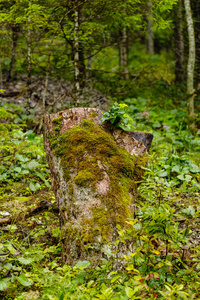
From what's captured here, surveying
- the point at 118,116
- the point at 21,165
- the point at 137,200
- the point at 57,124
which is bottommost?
the point at 21,165

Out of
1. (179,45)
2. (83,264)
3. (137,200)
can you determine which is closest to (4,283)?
(83,264)

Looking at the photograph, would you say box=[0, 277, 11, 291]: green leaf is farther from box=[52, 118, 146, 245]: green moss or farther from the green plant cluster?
the green plant cluster

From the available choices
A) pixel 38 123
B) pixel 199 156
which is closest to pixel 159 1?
pixel 199 156

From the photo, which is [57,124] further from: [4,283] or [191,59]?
[191,59]

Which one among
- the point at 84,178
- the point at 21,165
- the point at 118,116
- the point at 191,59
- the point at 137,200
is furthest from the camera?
the point at 191,59

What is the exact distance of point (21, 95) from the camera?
28.2 feet

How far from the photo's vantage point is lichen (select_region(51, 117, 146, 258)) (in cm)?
220

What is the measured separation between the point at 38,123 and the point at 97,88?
3438 mm

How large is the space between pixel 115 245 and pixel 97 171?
2.67 ft

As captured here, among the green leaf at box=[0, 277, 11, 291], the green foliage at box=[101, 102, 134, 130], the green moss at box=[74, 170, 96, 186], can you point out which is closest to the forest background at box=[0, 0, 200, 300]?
the green leaf at box=[0, 277, 11, 291]

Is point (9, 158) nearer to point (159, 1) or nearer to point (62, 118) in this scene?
point (62, 118)

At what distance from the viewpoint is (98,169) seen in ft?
8.18

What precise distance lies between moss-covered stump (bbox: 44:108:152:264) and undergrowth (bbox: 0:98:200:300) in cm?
15

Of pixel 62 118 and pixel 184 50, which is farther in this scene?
pixel 184 50
